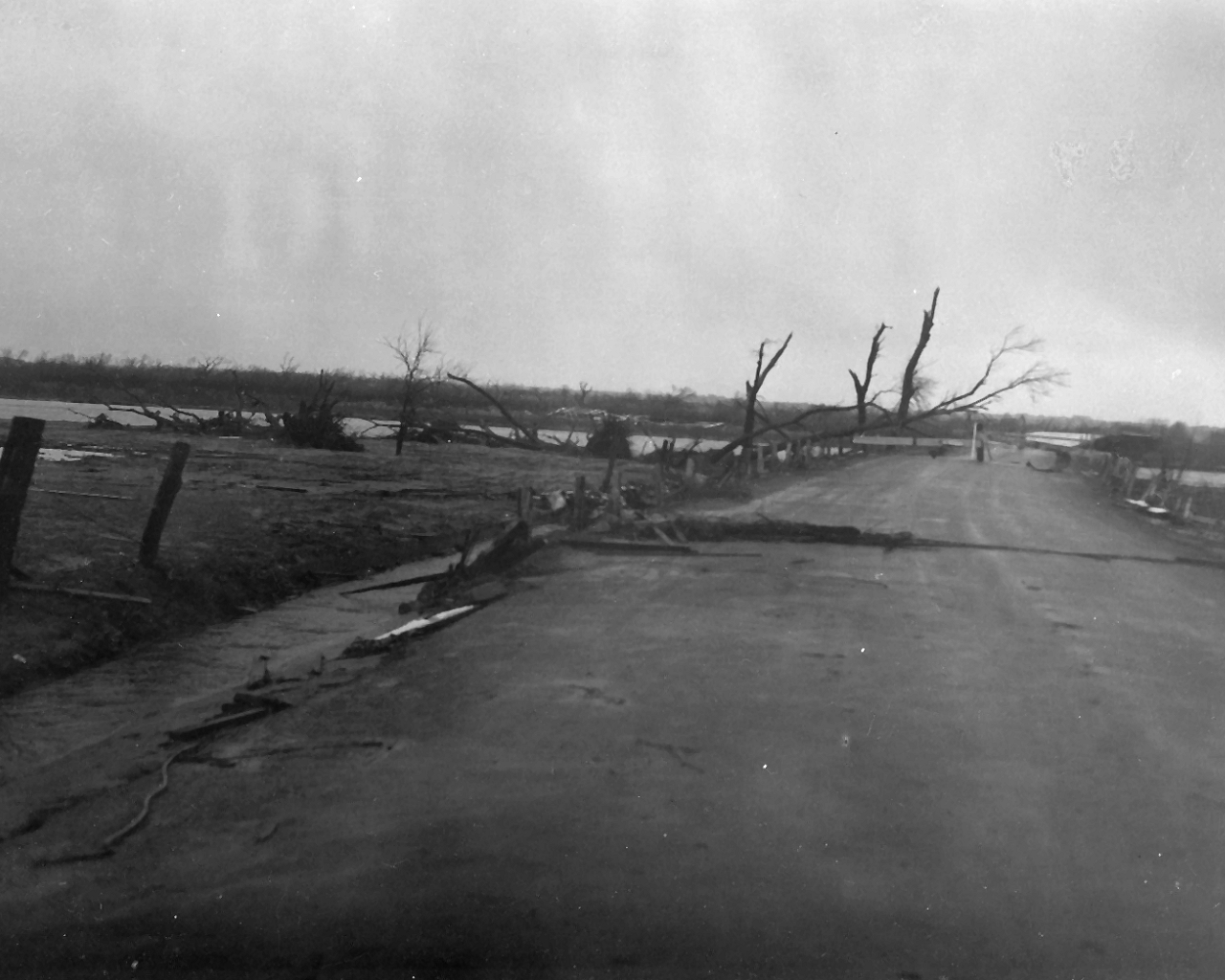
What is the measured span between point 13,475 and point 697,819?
7.19 metres

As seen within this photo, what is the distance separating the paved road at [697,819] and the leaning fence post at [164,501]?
4.14 m

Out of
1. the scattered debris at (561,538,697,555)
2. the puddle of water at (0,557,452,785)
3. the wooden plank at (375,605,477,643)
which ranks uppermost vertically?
the scattered debris at (561,538,697,555)

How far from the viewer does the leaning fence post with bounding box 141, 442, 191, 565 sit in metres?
11.9

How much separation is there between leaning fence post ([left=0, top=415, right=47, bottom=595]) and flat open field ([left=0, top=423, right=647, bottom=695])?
0.50 m

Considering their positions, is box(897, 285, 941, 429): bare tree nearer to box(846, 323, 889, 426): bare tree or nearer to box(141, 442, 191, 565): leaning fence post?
box(846, 323, 889, 426): bare tree

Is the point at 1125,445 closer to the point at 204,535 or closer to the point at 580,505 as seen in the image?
the point at 580,505

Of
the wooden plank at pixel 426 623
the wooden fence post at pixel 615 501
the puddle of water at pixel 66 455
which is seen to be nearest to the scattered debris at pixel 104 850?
the wooden plank at pixel 426 623

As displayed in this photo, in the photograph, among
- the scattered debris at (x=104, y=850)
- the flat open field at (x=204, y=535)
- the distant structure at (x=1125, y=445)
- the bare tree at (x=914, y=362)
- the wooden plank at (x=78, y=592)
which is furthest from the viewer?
the distant structure at (x=1125, y=445)

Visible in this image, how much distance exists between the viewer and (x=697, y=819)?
525cm

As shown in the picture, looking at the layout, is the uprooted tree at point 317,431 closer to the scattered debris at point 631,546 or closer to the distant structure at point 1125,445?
the scattered debris at point 631,546

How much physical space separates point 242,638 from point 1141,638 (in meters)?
8.31

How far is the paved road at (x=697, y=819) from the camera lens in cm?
413

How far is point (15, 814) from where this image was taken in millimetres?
5910

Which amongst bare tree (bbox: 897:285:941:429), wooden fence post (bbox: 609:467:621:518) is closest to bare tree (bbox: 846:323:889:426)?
bare tree (bbox: 897:285:941:429)
